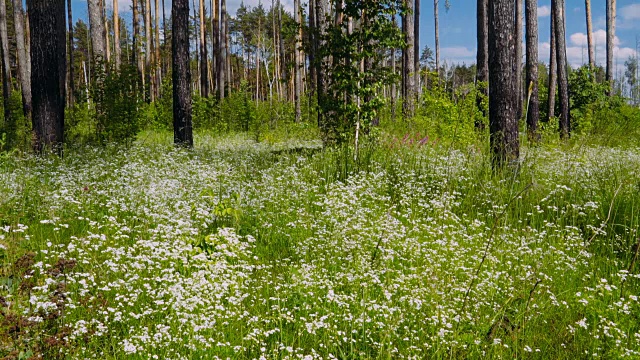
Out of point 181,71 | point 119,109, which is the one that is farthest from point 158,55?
point 181,71

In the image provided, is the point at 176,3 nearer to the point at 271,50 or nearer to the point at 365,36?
the point at 365,36

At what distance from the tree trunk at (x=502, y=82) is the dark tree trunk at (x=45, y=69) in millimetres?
8460

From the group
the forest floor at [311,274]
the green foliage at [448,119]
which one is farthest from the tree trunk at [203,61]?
the forest floor at [311,274]

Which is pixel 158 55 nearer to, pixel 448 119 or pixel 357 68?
pixel 448 119

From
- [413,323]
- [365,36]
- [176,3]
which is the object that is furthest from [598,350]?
[176,3]

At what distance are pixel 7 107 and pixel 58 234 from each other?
17.3m

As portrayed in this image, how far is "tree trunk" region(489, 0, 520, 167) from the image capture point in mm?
7086

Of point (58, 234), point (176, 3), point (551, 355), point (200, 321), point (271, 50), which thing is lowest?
point (551, 355)

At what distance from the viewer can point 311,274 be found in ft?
11.4

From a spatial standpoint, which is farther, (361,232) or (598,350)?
(361,232)

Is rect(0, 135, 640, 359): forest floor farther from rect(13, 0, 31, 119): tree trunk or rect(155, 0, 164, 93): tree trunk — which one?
rect(155, 0, 164, 93): tree trunk

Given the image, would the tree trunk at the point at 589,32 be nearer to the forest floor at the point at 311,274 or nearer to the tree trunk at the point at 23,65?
the forest floor at the point at 311,274

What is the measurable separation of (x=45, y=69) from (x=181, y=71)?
301cm

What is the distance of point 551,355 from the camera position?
9.11 ft
